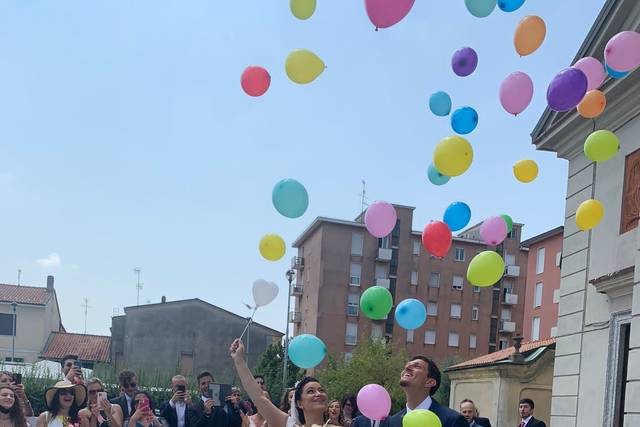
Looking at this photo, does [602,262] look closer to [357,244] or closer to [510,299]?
[357,244]

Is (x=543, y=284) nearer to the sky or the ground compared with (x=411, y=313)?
nearer to the sky

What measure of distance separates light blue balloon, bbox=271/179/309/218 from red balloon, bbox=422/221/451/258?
4.79 feet

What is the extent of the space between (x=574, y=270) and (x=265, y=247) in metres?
7.96

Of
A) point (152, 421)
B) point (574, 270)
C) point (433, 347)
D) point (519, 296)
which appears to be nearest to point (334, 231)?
point (433, 347)

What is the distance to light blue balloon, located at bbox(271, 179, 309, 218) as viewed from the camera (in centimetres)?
693

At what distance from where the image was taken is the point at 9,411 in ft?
20.0

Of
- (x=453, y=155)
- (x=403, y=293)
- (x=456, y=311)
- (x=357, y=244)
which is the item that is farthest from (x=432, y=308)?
(x=453, y=155)

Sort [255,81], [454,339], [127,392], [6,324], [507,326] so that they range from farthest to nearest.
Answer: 1. [507,326]
2. [454,339]
3. [6,324]
4. [127,392]
5. [255,81]

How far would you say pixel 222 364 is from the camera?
171ft

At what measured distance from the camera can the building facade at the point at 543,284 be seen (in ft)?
143

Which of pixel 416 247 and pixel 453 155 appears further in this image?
pixel 416 247

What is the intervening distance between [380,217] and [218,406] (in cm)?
419

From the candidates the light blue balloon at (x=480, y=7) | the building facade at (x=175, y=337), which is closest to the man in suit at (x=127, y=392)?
→ the light blue balloon at (x=480, y=7)

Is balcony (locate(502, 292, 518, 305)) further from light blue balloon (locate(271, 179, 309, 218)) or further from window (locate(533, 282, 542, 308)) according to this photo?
light blue balloon (locate(271, 179, 309, 218))
